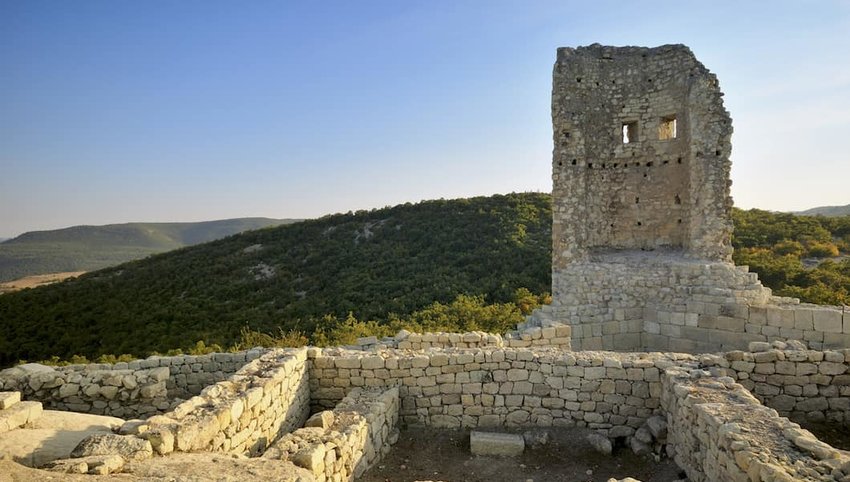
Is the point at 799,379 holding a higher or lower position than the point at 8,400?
lower

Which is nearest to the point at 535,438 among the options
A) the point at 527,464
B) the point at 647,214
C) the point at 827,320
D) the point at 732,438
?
the point at 527,464

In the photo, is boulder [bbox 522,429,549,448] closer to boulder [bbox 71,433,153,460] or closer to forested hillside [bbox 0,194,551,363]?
boulder [bbox 71,433,153,460]

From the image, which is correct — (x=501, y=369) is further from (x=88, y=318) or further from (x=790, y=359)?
(x=88, y=318)

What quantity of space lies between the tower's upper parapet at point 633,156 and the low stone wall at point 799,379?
14.9 feet

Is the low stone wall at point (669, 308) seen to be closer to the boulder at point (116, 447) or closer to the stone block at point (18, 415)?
the boulder at point (116, 447)

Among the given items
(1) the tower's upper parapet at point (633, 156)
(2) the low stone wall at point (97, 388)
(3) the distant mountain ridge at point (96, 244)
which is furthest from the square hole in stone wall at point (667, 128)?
(3) the distant mountain ridge at point (96, 244)

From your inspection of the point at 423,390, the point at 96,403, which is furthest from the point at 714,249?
the point at 96,403

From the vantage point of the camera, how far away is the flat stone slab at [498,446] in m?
6.30

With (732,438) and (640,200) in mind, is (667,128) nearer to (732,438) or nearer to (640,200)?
(640,200)

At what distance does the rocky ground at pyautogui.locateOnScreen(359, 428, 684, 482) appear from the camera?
5.82 meters

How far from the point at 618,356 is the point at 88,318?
2157 cm

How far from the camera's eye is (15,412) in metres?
5.17

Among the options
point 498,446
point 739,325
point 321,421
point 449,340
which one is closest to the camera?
point 321,421

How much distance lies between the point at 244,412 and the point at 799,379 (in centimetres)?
732
